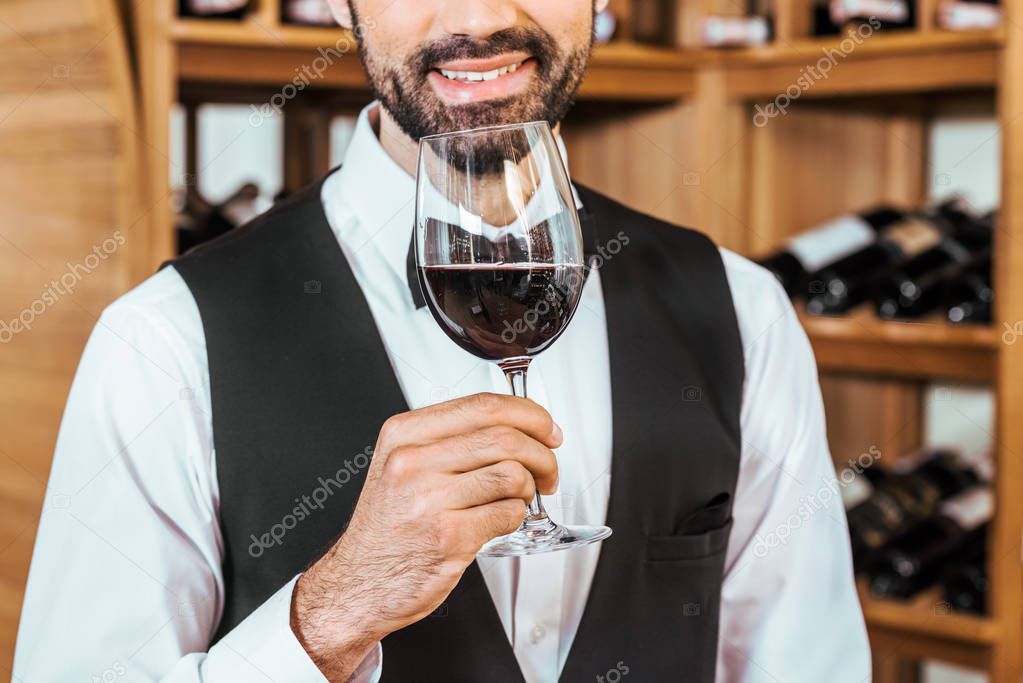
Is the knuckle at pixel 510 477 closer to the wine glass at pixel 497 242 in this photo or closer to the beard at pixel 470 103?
the wine glass at pixel 497 242

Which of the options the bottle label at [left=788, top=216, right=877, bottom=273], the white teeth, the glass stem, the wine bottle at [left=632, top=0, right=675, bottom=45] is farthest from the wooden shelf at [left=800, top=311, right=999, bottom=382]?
the glass stem

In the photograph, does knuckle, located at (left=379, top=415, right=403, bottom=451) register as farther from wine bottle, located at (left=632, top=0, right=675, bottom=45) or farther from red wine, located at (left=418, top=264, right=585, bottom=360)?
wine bottle, located at (left=632, top=0, right=675, bottom=45)

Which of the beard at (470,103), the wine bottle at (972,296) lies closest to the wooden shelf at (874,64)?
the wine bottle at (972,296)

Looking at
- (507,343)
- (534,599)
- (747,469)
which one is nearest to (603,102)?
(747,469)

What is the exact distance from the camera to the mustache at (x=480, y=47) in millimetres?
972

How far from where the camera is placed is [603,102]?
2510 mm

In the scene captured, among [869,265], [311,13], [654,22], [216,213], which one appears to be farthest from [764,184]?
[216,213]

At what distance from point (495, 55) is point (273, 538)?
0.44 m

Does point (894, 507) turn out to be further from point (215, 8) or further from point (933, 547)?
point (215, 8)

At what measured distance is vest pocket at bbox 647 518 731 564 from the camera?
1.04m

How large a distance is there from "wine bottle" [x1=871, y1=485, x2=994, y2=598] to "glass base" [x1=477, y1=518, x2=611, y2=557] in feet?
5.07

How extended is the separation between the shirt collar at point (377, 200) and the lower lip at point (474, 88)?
10 cm

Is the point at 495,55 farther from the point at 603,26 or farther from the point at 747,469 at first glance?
the point at 603,26

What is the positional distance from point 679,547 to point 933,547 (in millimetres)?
1316
